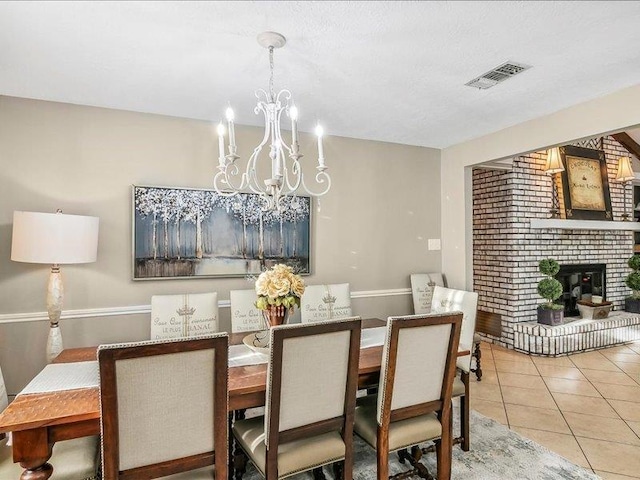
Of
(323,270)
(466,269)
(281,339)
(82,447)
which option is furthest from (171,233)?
(466,269)

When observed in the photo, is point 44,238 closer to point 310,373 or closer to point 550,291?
point 310,373

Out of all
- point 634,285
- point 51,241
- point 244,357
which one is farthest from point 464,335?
point 634,285

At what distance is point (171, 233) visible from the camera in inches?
130

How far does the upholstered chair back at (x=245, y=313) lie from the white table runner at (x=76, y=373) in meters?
0.54

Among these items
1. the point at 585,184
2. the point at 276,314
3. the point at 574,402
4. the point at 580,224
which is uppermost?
the point at 585,184

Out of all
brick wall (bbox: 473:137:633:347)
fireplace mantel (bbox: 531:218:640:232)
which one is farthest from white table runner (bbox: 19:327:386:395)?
fireplace mantel (bbox: 531:218:640:232)

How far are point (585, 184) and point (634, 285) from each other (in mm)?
1548

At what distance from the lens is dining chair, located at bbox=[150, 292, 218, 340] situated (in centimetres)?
263

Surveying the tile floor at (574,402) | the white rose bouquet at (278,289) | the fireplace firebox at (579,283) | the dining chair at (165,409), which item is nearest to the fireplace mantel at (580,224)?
the fireplace firebox at (579,283)

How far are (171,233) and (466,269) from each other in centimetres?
300

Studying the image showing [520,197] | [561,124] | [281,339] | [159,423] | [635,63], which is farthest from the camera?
[520,197]

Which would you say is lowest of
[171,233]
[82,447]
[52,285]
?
[82,447]

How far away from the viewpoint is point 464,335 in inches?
106

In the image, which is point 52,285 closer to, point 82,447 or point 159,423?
point 82,447
